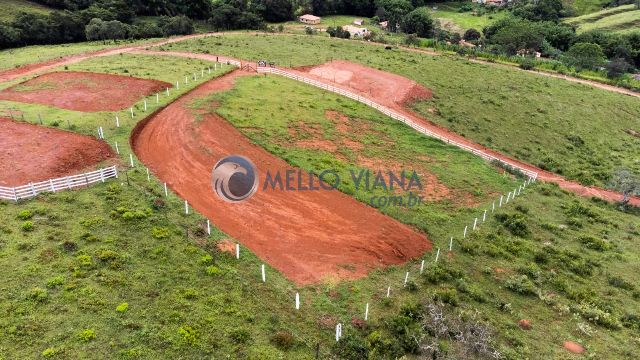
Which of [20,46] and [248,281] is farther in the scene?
[20,46]

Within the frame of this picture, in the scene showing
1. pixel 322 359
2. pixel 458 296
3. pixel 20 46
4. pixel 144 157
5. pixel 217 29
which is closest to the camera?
pixel 322 359

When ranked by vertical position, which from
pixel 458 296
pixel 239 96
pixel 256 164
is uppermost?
pixel 239 96

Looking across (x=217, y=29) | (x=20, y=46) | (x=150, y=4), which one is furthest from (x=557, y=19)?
(x=20, y=46)

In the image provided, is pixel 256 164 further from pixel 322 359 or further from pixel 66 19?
A: pixel 66 19

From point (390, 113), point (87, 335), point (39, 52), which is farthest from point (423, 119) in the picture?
point (39, 52)

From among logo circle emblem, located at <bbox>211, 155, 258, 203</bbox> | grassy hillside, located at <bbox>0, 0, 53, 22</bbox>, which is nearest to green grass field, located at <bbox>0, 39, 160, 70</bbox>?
grassy hillside, located at <bbox>0, 0, 53, 22</bbox>

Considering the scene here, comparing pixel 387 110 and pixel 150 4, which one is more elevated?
pixel 150 4

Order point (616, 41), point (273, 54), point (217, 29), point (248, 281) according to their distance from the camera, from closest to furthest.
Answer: point (248, 281) < point (273, 54) < point (217, 29) < point (616, 41)
